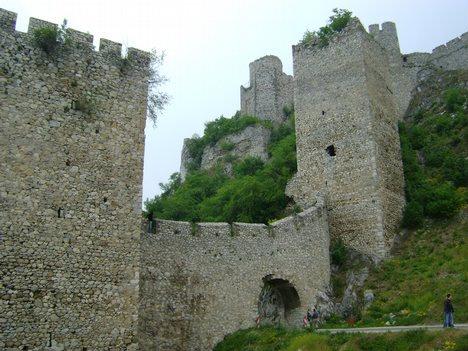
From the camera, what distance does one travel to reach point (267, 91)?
52.2m

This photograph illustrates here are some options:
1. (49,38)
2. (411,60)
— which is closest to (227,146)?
(411,60)

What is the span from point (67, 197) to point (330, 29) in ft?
71.4

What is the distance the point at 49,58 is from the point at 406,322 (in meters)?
14.1

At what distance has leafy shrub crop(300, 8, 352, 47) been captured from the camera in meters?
30.9

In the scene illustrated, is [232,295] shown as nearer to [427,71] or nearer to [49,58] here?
[49,58]

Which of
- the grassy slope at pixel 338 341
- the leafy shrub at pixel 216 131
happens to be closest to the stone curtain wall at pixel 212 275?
the grassy slope at pixel 338 341

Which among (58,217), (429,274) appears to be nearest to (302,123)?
(429,274)

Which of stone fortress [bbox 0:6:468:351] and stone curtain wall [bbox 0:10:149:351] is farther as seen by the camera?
stone fortress [bbox 0:6:468:351]

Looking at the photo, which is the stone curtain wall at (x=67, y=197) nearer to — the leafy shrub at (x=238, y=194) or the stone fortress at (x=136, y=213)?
the stone fortress at (x=136, y=213)

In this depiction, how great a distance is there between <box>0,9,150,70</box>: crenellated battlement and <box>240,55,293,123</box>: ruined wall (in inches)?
1393

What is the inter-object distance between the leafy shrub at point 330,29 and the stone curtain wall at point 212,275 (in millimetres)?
11431

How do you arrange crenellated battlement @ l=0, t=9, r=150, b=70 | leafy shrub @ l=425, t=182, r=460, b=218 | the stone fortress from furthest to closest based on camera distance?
1. leafy shrub @ l=425, t=182, r=460, b=218
2. crenellated battlement @ l=0, t=9, r=150, b=70
3. the stone fortress

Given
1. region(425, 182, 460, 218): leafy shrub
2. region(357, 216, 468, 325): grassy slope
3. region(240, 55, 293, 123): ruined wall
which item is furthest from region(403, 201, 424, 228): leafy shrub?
region(240, 55, 293, 123): ruined wall

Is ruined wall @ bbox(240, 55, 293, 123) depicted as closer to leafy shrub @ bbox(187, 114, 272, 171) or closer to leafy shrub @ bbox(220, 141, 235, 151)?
leafy shrub @ bbox(187, 114, 272, 171)
